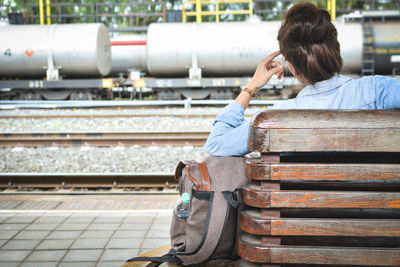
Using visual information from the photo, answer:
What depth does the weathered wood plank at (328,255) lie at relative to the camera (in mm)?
1392

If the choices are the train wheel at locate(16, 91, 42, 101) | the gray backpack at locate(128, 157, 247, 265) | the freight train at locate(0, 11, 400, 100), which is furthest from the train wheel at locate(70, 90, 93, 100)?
the gray backpack at locate(128, 157, 247, 265)

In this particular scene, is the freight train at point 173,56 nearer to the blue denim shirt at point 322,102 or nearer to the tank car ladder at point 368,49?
the tank car ladder at point 368,49

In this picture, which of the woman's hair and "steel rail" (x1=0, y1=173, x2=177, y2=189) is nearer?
the woman's hair

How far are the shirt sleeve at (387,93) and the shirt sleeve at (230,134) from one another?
517mm

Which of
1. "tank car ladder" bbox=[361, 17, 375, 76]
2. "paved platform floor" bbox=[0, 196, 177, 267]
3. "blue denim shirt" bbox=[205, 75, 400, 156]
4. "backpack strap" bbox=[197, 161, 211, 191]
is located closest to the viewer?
"backpack strap" bbox=[197, 161, 211, 191]

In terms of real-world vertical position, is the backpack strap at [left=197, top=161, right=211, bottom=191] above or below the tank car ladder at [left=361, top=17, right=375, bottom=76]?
below

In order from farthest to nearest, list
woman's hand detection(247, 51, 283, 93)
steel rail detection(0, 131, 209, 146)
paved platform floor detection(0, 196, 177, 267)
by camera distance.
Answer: steel rail detection(0, 131, 209, 146), paved platform floor detection(0, 196, 177, 267), woman's hand detection(247, 51, 283, 93)

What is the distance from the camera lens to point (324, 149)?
1.36 meters

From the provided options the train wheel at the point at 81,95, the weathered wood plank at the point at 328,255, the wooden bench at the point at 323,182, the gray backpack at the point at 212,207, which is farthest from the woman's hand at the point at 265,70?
the train wheel at the point at 81,95

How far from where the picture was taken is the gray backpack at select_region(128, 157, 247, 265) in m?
1.62

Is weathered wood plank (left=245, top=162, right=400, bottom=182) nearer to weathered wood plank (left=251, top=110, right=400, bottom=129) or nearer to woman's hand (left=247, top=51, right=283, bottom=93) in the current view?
weathered wood plank (left=251, top=110, right=400, bottom=129)

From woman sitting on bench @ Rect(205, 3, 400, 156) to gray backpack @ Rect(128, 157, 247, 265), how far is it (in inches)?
5.3

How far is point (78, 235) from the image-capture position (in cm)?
376

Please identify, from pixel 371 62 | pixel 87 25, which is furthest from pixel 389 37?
pixel 87 25
